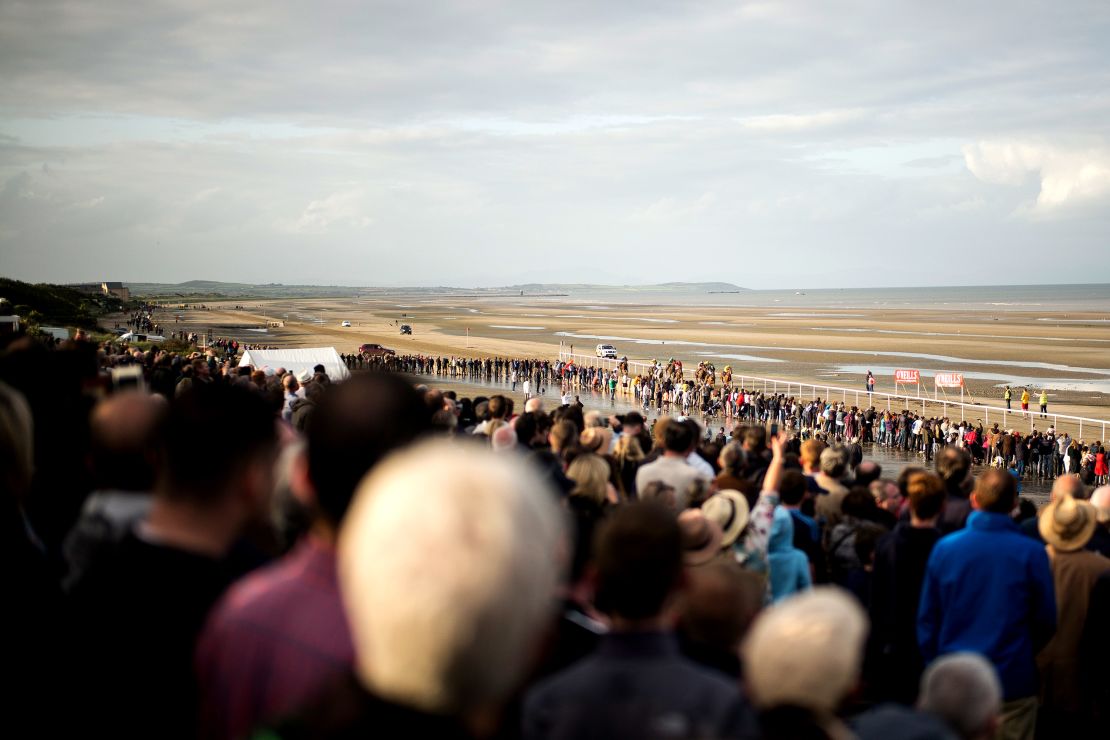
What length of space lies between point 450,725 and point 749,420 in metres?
36.9

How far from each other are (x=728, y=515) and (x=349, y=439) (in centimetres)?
326

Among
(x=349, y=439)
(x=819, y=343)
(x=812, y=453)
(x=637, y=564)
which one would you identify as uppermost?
(x=349, y=439)

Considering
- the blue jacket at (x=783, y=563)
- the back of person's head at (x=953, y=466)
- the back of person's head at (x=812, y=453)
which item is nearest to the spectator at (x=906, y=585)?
the blue jacket at (x=783, y=563)

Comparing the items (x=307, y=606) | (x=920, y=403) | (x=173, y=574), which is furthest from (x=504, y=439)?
(x=920, y=403)

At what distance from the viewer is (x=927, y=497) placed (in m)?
5.60

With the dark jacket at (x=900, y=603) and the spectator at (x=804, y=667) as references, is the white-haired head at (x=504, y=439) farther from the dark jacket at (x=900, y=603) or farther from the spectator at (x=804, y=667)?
the spectator at (x=804, y=667)

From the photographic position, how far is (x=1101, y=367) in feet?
185

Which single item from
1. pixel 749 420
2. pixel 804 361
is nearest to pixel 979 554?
pixel 749 420

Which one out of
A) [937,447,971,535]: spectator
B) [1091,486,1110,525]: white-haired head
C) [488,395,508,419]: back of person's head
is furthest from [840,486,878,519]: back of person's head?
[488,395,508,419]: back of person's head

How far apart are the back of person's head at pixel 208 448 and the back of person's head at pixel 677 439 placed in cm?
460

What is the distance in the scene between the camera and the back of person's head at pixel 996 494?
16.7 ft

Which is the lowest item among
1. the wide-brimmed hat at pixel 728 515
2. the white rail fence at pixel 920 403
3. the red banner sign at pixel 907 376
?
the white rail fence at pixel 920 403

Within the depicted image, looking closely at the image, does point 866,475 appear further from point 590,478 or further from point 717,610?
point 717,610

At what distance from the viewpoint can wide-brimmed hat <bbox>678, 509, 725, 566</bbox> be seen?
4.51 m
